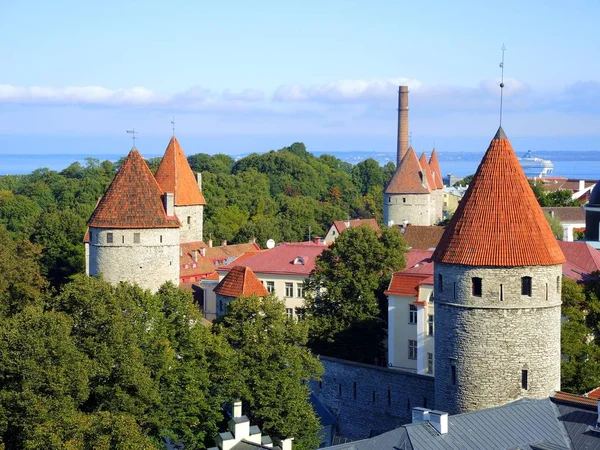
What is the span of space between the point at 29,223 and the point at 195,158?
47.5 meters

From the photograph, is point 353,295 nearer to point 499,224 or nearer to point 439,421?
point 499,224

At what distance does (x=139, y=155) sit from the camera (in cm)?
4319

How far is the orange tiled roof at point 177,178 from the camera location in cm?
5822

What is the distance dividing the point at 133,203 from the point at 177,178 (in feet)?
53.4

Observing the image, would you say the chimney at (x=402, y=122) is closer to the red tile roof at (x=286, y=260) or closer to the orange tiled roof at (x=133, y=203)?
the red tile roof at (x=286, y=260)

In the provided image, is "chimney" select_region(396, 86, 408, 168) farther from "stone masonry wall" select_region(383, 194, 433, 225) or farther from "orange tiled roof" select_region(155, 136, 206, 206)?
"orange tiled roof" select_region(155, 136, 206, 206)

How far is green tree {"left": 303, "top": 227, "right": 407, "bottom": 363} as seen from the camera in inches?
1578

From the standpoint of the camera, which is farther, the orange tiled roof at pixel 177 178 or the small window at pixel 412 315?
the orange tiled roof at pixel 177 178

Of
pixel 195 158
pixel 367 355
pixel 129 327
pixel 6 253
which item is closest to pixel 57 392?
pixel 129 327

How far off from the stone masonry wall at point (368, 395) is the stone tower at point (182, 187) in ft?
76.7

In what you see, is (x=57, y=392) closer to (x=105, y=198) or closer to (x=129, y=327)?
(x=129, y=327)

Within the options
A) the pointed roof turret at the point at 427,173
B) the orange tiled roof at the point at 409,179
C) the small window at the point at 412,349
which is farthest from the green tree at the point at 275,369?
the pointed roof turret at the point at 427,173

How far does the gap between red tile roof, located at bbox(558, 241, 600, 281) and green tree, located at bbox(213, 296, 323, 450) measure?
10.5 metres

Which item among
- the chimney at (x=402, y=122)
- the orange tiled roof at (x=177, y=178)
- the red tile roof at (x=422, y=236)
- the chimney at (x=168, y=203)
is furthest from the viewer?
the chimney at (x=402, y=122)
